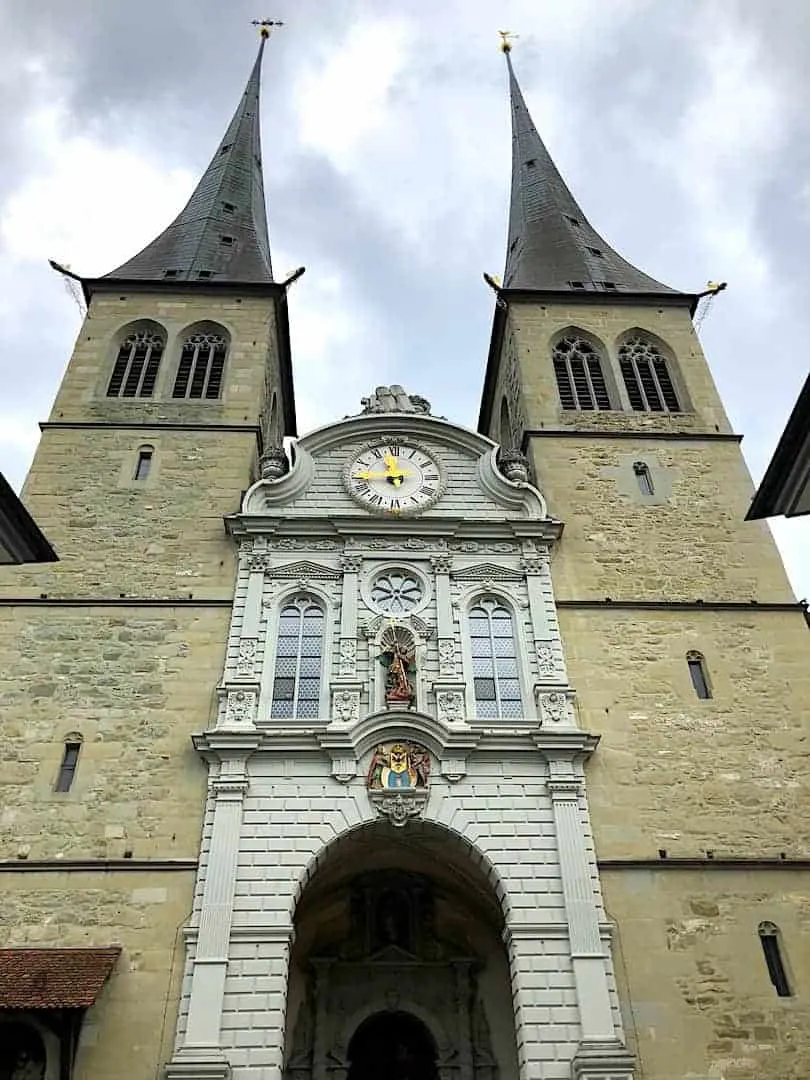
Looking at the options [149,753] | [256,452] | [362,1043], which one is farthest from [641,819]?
[256,452]

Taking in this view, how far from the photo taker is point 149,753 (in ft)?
38.7

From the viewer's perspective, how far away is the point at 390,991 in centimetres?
1215

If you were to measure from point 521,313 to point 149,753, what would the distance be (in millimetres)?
12184

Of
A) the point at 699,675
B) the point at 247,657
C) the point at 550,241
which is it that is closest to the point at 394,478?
the point at 247,657

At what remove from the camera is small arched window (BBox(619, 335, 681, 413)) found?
1755cm

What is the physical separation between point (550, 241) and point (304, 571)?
42.9ft

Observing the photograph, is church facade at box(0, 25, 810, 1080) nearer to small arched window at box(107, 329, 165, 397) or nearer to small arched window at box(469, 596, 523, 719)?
small arched window at box(469, 596, 523, 719)

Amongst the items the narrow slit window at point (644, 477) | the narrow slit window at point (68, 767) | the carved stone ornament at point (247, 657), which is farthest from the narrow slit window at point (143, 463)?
the narrow slit window at point (644, 477)

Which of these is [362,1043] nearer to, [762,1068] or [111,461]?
[762,1068]

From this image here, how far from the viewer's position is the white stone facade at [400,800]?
9.93 m

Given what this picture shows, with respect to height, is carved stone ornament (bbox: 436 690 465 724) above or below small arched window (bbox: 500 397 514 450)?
below

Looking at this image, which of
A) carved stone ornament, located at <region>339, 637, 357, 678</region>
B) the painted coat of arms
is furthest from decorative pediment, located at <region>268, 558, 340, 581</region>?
the painted coat of arms

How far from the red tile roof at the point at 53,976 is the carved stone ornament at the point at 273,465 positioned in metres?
7.45

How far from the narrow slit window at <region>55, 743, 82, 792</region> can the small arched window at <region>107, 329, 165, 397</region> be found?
7608 millimetres
